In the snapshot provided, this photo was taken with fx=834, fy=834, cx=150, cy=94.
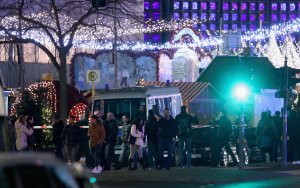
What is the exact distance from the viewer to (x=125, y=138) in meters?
25.4

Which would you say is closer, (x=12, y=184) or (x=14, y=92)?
(x=12, y=184)

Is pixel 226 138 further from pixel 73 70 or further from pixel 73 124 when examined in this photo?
pixel 73 70

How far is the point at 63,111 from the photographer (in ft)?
97.3

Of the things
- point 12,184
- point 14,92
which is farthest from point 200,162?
point 12,184

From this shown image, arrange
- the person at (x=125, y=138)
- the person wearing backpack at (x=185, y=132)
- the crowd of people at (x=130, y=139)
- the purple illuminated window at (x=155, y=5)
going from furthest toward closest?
the purple illuminated window at (x=155, y=5) → the person at (x=125, y=138) → the person wearing backpack at (x=185, y=132) → the crowd of people at (x=130, y=139)

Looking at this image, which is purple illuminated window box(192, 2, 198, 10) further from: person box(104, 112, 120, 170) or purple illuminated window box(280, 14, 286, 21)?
person box(104, 112, 120, 170)

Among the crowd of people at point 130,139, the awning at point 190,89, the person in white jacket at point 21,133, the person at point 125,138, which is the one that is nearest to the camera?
the person in white jacket at point 21,133

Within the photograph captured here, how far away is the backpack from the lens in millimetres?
24969

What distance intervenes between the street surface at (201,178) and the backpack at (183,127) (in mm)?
1143

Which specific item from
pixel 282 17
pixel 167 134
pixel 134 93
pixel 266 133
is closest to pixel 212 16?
pixel 282 17

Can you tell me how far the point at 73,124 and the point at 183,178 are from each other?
12.5ft

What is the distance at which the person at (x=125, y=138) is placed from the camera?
25311mm

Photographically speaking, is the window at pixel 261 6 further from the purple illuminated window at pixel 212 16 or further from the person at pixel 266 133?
the person at pixel 266 133

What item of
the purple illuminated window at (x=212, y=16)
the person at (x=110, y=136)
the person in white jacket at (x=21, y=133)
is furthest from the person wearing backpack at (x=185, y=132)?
the purple illuminated window at (x=212, y=16)
